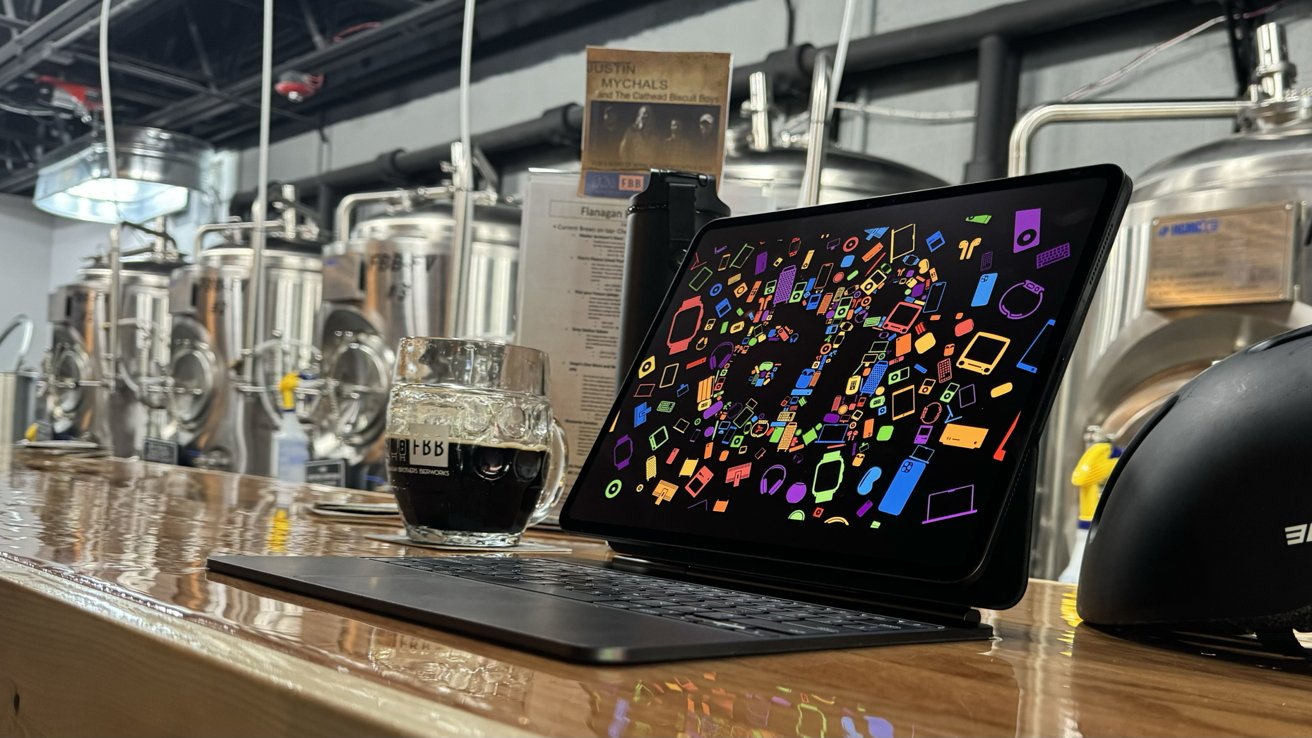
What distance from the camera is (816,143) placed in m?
1.19

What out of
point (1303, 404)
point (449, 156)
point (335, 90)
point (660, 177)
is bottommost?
point (1303, 404)

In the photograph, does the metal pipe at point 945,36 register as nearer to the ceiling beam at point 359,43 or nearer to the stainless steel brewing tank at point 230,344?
the ceiling beam at point 359,43

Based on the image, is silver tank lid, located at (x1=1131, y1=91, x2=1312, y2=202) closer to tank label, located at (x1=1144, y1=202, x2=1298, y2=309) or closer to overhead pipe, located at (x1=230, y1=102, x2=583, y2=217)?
tank label, located at (x1=1144, y1=202, x2=1298, y2=309)

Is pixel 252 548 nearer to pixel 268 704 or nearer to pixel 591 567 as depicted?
pixel 591 567

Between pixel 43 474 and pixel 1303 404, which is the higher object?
pixel 1303 404

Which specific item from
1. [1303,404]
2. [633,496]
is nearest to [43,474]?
[633,496]

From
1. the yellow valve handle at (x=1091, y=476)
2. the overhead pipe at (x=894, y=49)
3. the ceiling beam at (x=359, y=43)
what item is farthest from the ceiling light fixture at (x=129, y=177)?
the yellow valve handle at (x=1091, y=476)

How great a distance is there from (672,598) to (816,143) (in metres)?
0.79

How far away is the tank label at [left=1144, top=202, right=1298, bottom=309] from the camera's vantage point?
1.95m

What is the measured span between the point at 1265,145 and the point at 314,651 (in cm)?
209

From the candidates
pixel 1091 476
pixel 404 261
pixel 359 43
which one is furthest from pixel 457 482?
pixel 359 43

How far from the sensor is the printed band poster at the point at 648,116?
1.00 metres

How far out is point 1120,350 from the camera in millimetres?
2201

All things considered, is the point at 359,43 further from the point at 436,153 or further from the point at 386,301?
the point at 386,301
